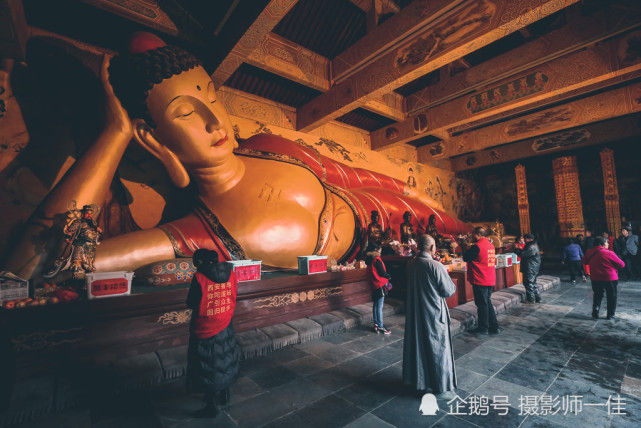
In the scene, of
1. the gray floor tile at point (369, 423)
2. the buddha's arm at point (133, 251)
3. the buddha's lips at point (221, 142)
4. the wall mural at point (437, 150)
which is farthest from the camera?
the wall mural at point (437, 150)

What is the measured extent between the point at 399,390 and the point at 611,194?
1057cm

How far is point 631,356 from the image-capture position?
226cm

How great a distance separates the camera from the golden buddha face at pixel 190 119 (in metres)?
3.27

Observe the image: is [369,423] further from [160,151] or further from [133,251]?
[160,151]

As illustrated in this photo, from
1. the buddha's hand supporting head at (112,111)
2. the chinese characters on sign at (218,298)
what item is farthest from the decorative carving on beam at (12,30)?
the chinese characters on sign at (218,298)

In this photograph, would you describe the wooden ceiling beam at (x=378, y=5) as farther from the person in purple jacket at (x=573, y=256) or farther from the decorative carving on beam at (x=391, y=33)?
the person in purple jacket at (x=573, y=256)

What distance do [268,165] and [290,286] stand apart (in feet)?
6.67

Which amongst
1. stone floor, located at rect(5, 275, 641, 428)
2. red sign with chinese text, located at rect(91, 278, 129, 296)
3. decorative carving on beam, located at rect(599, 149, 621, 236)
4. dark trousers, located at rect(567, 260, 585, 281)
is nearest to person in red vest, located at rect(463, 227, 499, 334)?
stone floor, located at rect(5, 275, 641, 428)

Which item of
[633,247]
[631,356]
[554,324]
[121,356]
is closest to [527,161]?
[633,247]

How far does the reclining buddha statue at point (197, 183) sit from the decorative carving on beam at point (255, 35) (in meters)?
0.60

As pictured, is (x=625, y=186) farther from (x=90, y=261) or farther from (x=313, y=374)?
(x=90, y=261)

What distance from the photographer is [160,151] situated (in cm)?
346

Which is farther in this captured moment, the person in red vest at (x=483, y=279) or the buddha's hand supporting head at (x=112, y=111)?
the buddha's hand supporting head at (x=112, y=111)

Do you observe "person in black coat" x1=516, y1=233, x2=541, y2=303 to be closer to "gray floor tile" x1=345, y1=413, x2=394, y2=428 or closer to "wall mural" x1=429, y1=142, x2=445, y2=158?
"gray floor tile" x1=345, y1=413, x2=394, y2=428
